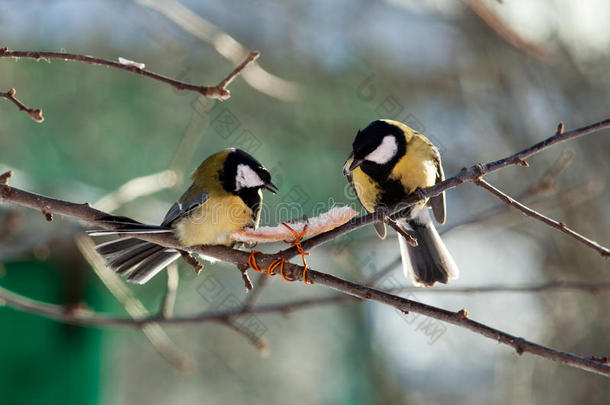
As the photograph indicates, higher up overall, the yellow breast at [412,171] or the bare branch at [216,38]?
the bare branch at [216,38]

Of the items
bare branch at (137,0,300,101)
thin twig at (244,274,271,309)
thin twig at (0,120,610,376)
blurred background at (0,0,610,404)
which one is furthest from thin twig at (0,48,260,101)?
blurred background at (0,0,610,404)

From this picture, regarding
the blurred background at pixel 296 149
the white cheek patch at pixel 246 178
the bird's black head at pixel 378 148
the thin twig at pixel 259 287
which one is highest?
the blurred background at pixel 296 149

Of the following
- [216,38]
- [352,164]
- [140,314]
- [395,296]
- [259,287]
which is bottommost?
[395,296]

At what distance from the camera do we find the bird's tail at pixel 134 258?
5.60ft

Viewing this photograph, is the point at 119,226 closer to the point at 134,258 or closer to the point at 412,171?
the point at 134,258

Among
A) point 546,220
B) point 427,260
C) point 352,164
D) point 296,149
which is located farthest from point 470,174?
point 296,149

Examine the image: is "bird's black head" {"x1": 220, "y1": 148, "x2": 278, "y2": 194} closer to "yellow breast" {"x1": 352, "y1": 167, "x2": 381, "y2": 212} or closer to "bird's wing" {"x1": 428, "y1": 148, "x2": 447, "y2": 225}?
"yellow breast" {"x1": 352, "y1": 167, "x2": 381, "y2": 212}

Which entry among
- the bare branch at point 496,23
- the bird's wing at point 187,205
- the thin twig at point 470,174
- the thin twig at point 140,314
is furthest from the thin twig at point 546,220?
the thin twig at point 140,314

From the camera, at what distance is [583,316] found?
345cm

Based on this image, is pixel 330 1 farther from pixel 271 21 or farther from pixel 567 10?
pixel 567 10

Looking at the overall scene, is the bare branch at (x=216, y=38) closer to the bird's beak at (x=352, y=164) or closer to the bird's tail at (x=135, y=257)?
the bird's beak at (x=352, y=164)

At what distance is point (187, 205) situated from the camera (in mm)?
1809

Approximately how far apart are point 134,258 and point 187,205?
22 cm

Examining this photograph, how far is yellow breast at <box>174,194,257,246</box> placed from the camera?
166 centimetres
